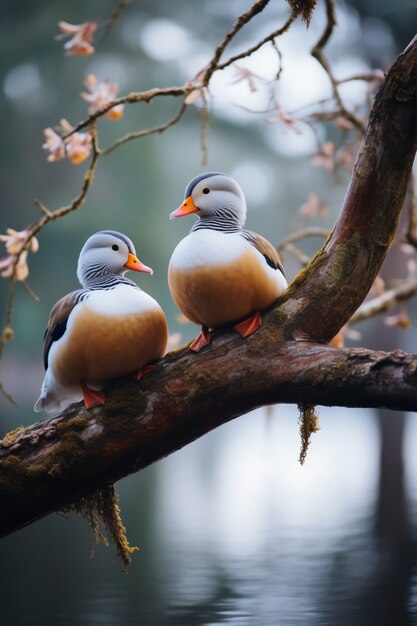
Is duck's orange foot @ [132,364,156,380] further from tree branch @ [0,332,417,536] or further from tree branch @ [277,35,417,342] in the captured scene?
tree branch @ [277,35,417,342]

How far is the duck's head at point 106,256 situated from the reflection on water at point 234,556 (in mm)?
694

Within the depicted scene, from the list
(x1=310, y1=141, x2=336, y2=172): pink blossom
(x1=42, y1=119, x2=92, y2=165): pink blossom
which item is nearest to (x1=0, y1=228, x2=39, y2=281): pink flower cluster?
(x1=42, y1=119, x2=92, y2=165): pink blossom

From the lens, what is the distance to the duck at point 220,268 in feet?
3.45

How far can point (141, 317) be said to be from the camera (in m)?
1.08

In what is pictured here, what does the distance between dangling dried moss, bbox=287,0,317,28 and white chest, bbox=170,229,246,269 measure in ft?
1.23

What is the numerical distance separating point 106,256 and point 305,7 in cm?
49

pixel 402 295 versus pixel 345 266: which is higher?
pixel 402 295

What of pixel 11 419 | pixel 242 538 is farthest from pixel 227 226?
pixel 11 419

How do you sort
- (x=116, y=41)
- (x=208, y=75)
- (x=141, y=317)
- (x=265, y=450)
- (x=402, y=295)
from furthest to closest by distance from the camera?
(x=116, y=41)
(x=265, y=450)
(x=402, y=295)
(x=208, y=75)
(x=141, y=317)

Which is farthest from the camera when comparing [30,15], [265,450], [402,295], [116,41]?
[116,41]

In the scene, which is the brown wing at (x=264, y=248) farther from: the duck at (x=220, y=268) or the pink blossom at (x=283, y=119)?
the pink blossom at (x=283, y=119)

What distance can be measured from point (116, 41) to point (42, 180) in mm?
1347

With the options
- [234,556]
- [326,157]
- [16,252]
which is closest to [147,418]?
[16,252]

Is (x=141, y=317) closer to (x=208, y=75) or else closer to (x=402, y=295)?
(x=208, y=75)
